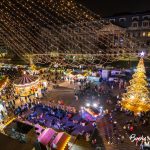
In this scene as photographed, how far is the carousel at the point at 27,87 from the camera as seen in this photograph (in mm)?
28625

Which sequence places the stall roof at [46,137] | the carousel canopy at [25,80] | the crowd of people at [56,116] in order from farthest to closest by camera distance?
the carousel canopy at [25,80]
the crowd of people at [56,116]
the stall roof at [46,137]

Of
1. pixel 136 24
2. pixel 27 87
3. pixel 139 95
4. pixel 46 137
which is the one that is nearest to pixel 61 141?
→ pixel 46 137

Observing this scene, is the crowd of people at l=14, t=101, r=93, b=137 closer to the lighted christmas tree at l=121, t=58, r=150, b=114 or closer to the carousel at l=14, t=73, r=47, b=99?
the carousel at l=14, t=73, r=47, b=99

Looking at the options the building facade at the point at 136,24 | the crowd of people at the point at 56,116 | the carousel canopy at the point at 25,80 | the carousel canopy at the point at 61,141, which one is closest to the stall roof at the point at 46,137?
the carousel canopy at the point at 61,141

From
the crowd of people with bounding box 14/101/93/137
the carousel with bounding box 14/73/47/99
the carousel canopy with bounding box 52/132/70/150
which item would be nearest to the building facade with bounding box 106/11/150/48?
the carousel with bounding box 14/73/47/99

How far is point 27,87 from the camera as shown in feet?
94.7

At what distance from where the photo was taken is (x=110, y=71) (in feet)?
113

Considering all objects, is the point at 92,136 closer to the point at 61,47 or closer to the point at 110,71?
the point at 110,71

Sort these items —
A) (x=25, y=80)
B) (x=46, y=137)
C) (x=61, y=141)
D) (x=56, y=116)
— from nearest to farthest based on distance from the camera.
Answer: (x=46, y=137) < (x=61, y=141) < (x=56, y=116) < (x=25, y=80)

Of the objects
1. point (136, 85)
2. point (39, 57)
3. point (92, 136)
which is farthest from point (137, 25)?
point (92, 136)

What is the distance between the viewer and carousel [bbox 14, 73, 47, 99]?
28.6m

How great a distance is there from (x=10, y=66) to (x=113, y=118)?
90.5 ft

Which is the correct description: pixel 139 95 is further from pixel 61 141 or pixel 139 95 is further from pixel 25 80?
pixel 25 80

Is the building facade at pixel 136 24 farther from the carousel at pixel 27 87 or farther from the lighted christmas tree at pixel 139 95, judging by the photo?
the carousel at pixel 27 87
